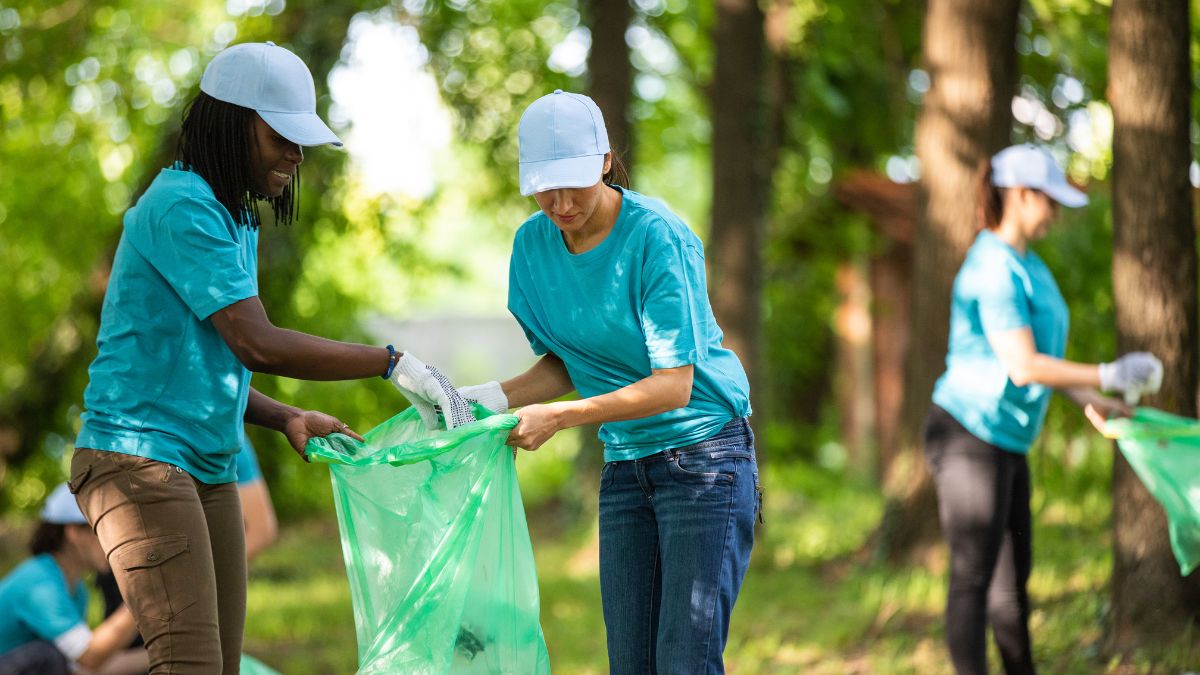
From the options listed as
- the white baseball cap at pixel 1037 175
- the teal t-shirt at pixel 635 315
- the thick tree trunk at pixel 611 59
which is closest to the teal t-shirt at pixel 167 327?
the teal t-shirt at pixel 635 315

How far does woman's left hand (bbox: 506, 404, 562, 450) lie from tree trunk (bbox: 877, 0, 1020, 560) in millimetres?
4736

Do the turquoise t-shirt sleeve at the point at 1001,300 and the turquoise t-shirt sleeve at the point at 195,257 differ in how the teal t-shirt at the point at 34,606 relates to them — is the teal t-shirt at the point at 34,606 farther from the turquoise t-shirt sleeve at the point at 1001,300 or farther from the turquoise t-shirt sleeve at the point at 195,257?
the turquoise t-shirt sleeve at the point at 1001,300

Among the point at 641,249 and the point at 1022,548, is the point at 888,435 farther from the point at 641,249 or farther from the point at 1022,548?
the point at 641,249

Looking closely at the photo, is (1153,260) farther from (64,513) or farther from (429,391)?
(64,513)

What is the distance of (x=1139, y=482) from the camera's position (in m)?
5.15

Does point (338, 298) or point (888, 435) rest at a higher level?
point (338, 298)

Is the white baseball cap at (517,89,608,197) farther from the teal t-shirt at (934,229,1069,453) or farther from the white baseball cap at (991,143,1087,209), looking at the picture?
the white baseball cap at (991,143,1087,209)

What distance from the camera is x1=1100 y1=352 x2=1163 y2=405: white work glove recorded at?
4.08 metres

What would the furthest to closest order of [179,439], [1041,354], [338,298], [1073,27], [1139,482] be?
[338,298], [1073,27], [1139,482], [1041,354], [179,439]

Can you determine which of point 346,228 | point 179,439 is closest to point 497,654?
point 179,439

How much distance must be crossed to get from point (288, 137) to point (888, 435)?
12223 millimetres

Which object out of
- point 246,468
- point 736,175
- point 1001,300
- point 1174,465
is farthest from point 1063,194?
point 736,175

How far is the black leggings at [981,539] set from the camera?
163 inches

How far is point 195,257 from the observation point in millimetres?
2725
